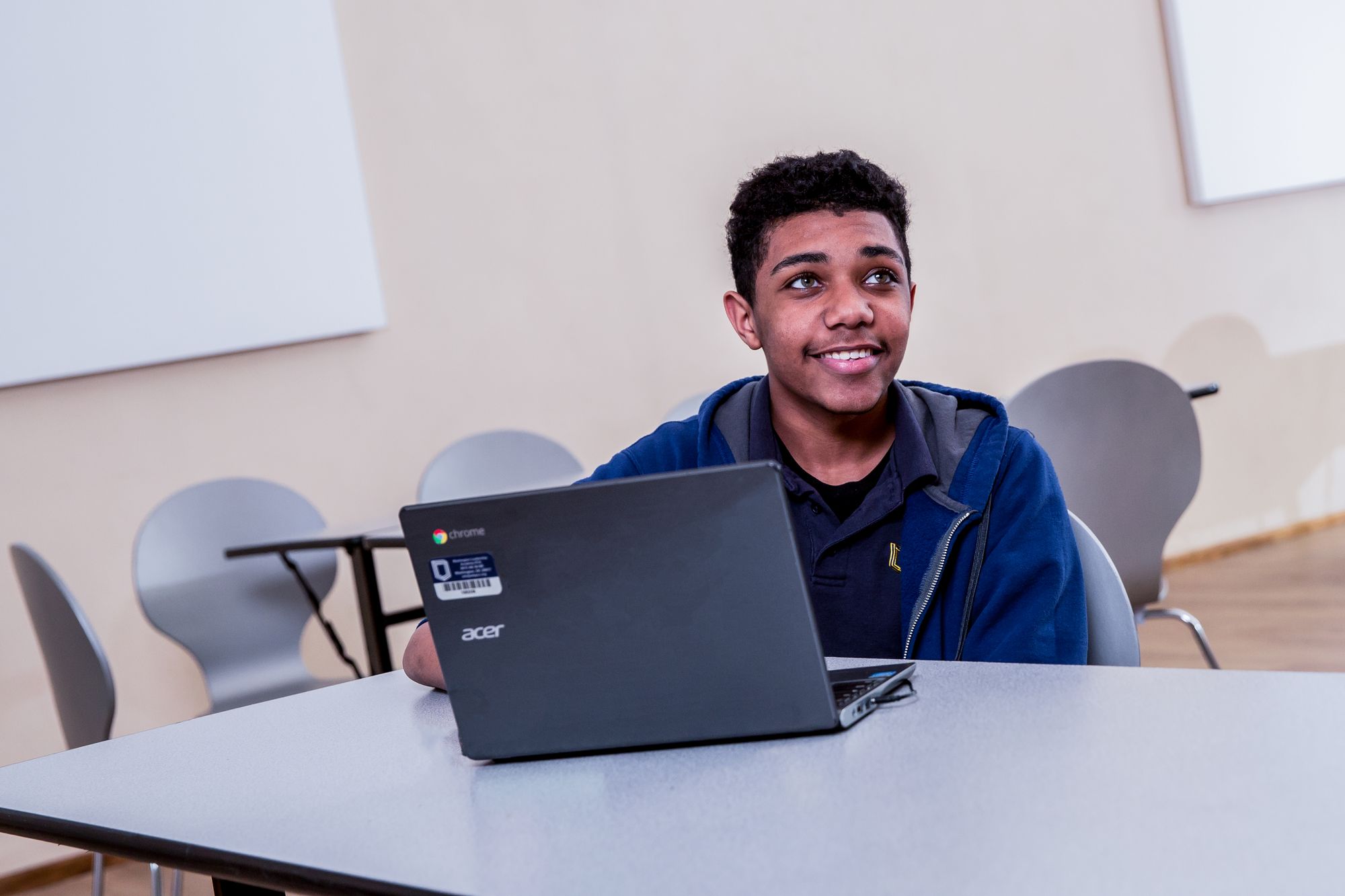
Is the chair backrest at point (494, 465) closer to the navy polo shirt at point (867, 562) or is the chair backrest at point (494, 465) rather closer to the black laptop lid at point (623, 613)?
the navy polo shirt at point (867, 562)

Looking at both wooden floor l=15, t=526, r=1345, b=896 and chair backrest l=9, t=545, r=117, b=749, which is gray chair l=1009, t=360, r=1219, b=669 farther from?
chair backrest l=9, t=545, r=117, b=749

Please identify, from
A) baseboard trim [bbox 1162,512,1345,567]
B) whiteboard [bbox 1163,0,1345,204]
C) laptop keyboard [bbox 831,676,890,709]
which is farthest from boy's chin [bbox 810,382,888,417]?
whiteboard [bbox 1163,0,1345,204]

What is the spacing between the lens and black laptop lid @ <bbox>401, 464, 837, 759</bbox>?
0.91m

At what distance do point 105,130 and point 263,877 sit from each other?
291 cm

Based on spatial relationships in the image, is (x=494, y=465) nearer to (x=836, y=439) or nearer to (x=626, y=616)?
(x=836, y=439)

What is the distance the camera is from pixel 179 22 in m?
3.40

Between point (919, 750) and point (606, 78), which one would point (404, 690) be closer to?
point (919, 750)

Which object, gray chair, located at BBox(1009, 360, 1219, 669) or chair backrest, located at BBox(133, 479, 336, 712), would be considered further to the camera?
chair backrest, located at BBox(133, 479, 336, 712)

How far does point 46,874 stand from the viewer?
3141mm

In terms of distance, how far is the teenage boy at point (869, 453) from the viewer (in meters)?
1.24

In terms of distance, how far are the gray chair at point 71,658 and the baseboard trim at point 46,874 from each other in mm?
791

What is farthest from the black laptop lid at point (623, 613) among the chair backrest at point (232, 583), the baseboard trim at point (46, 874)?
the baseboard trim at point (46, 874)

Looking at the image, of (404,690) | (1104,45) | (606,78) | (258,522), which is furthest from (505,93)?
(404,690)

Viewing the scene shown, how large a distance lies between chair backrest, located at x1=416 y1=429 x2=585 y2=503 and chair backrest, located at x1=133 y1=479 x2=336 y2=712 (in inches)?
12.1
